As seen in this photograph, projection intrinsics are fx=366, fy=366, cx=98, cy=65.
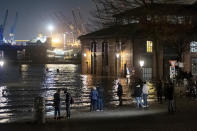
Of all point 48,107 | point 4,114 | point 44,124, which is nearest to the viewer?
point 44,124

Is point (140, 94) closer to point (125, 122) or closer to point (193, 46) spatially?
point (125, 122)

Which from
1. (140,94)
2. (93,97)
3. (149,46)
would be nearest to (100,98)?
(93,97)

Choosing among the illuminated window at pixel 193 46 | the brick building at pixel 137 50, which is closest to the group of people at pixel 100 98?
the brick building at pixel 137 50

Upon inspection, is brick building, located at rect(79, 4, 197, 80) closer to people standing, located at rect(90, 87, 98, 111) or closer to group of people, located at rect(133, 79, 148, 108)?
group of people, located at rect(133, 79, 148, 108)

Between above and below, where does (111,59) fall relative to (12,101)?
above

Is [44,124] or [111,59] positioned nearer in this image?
[44,124]

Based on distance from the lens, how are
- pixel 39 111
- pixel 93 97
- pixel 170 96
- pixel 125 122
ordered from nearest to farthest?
pixel 39 111 < pixel 125 122 < pixel 170 96 < pixel 93 97

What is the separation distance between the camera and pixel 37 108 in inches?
658

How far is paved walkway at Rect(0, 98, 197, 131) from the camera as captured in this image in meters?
15.1

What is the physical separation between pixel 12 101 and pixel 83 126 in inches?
497

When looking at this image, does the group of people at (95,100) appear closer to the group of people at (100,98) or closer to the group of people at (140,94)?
the group of people at (100,98)

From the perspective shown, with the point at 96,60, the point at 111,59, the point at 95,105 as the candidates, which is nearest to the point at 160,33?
the point at 95,105

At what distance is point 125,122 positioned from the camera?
55.1ft

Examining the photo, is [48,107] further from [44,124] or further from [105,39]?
[105,39]
